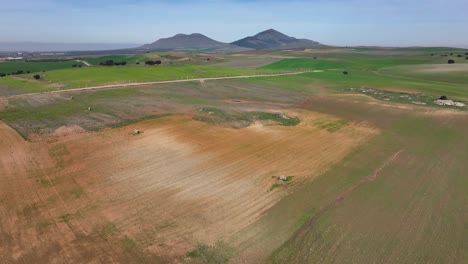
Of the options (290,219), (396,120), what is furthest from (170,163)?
(396,120)

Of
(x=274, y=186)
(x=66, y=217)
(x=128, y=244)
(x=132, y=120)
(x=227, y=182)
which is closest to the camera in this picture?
(x=128, y=244)

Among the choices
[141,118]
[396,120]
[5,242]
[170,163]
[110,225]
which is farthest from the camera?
[396,120]

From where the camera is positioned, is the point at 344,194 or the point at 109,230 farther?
the point at 344,194

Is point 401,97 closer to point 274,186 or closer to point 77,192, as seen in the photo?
point 274,186

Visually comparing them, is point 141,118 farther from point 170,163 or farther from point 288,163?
point 288,163

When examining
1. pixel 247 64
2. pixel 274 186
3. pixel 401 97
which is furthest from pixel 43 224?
pixel 247 64

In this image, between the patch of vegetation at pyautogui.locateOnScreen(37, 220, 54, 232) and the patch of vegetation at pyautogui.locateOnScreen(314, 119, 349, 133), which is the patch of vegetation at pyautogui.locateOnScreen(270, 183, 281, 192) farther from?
the patch of vegetation at pyautogui.locateOnScreen(314, 119, 349, 133)

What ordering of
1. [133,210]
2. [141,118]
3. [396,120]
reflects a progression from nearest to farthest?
[133,210] → [141,118] → [396,120]
